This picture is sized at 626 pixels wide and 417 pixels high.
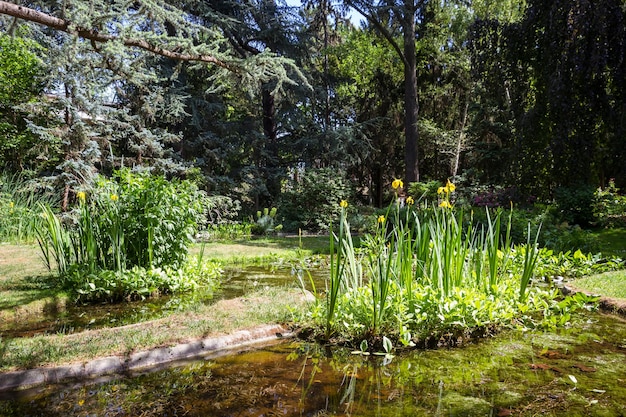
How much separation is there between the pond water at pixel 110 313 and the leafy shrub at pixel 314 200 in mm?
7611

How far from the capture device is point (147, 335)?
2764 mm

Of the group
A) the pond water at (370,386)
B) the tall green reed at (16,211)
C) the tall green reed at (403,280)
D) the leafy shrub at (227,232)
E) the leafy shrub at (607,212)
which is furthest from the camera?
the leafy shrub at (227,232)

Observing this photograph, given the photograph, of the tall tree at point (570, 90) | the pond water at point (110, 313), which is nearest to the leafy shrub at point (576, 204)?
the tall tree at point (570, 90)

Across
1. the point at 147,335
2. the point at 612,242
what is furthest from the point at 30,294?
the point at 612,242

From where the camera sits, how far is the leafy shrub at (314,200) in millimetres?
12562

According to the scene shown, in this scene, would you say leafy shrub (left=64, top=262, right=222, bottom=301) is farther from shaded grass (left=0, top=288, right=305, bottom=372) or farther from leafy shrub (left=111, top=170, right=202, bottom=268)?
shaded grass (left=0, top=288, right=305, bottom=372)

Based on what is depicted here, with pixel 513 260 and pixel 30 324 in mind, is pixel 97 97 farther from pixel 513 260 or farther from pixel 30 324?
pixel 513 260

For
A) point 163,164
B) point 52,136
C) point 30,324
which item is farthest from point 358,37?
point 30,324

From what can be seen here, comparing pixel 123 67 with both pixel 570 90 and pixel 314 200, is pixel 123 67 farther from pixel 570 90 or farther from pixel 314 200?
pixel 314 200

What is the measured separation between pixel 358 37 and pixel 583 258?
16343mm

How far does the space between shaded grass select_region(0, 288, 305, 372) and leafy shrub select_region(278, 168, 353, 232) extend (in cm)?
883

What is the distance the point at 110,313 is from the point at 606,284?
177 inches

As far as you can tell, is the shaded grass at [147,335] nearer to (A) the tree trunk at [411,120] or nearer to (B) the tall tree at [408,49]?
(A) the tree trunk at [411,120]

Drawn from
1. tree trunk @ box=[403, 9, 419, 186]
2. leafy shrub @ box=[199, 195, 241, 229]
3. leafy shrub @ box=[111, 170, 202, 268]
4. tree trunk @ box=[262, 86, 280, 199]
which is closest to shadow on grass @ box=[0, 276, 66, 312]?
leafy shrub @ box=[111, 170, 202, 268]
